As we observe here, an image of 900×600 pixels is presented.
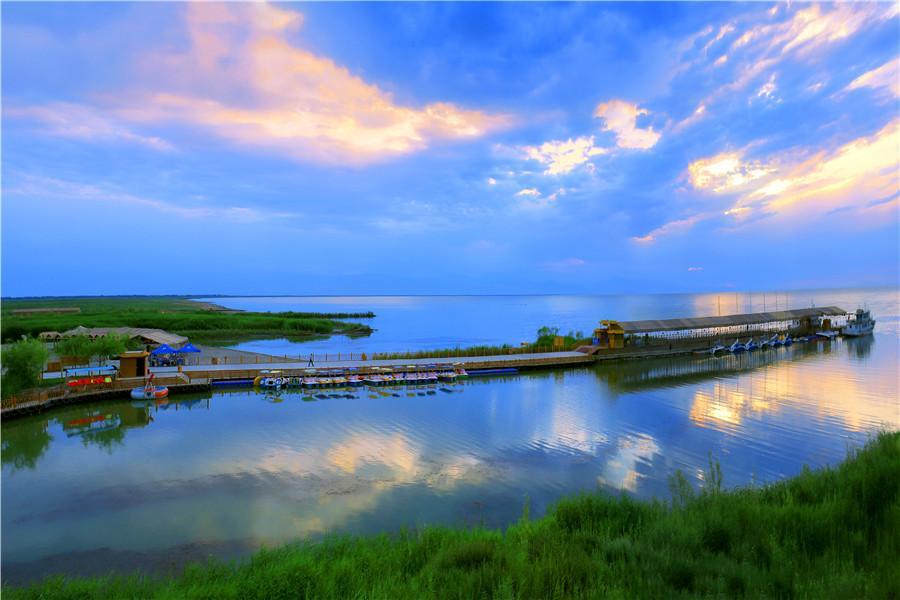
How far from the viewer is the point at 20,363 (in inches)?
894

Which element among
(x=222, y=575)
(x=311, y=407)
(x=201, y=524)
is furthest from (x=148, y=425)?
(x=222, y=575)

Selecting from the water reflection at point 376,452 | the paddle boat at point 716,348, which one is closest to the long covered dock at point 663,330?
the paddle boat at point 716,348

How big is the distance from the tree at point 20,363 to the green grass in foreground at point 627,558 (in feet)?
69.0

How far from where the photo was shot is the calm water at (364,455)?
440 inches

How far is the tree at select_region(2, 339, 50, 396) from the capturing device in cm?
2253

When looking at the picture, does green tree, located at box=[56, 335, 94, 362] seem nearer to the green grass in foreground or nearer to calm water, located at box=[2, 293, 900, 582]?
calm water, located at box=[2, 293, 900, 582]

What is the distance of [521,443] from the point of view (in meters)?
17.7

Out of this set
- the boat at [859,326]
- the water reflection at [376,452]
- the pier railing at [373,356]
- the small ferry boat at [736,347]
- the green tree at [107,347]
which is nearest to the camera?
the water reflection at [376,452]

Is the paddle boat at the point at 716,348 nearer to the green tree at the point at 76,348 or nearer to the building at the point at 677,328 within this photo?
the building at the point at 677,328

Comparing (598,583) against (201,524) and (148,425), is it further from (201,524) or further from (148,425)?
(148,425)

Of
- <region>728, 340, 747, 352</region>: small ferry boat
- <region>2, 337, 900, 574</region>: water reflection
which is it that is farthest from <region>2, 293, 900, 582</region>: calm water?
<region>728, 340, 747, 352</region>: small ferry boat

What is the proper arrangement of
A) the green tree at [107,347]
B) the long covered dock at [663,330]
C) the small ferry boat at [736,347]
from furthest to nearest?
the small ferry boat at [736,347] < the long covered dock at [663,330] < the green tree at [107,347]

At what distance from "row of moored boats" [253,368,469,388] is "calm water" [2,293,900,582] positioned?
4.48ft

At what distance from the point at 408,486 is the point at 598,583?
8505 millimetres
